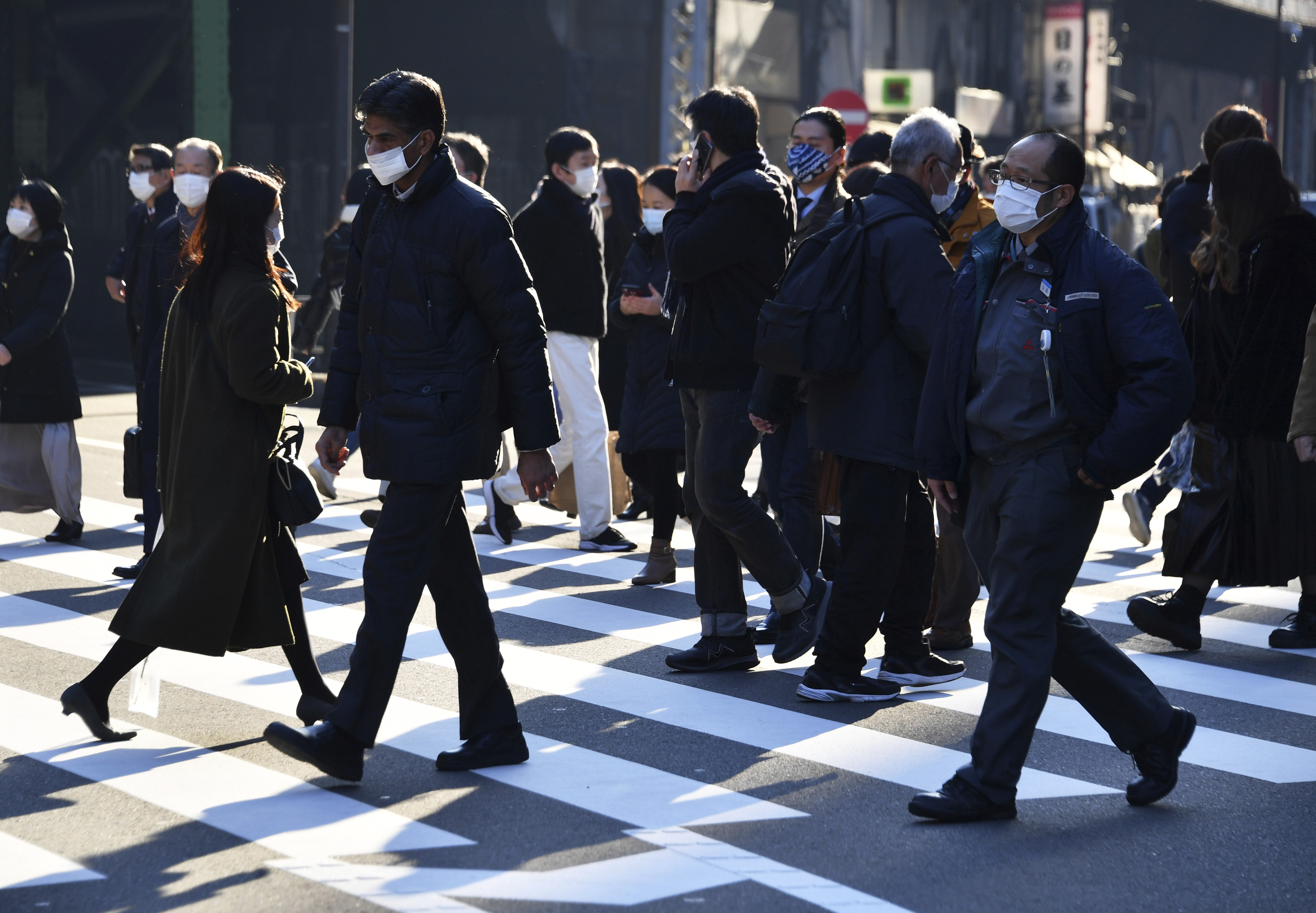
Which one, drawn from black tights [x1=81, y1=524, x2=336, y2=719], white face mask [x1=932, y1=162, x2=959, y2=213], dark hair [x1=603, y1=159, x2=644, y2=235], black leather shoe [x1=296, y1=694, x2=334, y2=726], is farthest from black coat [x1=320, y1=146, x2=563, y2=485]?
dark hair [x1=603, y1=159, x2=644, y2=235]

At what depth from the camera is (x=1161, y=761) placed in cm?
479

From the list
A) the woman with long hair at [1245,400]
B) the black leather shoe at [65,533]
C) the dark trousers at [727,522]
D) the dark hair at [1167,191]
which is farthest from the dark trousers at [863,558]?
the black leather shoe at [65,533]

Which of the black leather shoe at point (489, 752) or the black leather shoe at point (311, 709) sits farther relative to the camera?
the black leather shoe at point (311, 709)

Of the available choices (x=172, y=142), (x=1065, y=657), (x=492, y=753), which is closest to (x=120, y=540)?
(x=492, y=753)

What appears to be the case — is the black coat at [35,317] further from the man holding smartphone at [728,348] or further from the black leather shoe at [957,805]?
the black leather shoe at [957,805]

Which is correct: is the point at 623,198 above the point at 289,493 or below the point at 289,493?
above

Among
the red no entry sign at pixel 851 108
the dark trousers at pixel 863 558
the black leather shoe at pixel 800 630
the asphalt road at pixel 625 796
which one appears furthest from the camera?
the red no entry sign at pixel 851 108

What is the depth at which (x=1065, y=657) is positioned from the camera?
4.78 meters

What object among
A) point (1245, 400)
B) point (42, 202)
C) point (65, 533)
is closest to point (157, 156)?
point (42, 202)

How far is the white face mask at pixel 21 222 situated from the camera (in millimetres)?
8828

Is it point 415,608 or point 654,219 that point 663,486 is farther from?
point 415,608

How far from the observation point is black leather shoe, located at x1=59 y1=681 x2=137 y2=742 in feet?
17.3

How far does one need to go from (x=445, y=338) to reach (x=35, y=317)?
4.82 metres

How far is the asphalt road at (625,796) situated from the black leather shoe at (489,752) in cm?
4
